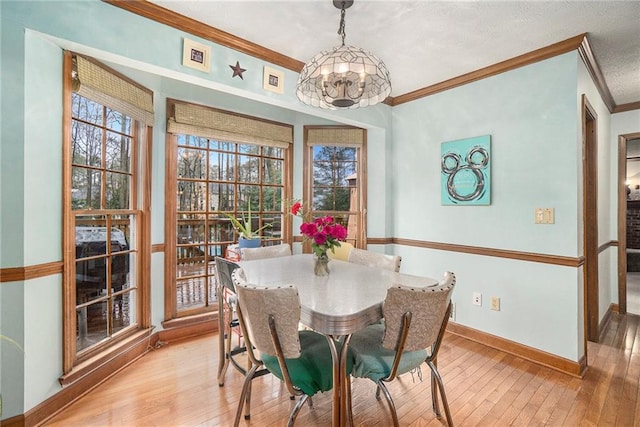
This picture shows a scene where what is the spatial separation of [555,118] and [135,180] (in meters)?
3.49

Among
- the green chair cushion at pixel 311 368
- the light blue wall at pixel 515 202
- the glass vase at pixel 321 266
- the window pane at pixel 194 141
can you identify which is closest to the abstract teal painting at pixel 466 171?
the light blue wall at pixel 515 202

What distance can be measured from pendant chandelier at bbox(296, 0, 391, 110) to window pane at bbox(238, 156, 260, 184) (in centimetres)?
152

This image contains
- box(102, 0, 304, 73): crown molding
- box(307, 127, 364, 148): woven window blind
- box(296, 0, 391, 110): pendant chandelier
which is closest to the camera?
box(296, 0, 391, 110): pendant chandelier

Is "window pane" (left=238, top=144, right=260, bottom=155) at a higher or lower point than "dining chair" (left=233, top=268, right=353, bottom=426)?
higher

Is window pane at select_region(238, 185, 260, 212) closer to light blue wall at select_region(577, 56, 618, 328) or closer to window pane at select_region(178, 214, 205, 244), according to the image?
window pane at select_region(178, 214, 205, 244)

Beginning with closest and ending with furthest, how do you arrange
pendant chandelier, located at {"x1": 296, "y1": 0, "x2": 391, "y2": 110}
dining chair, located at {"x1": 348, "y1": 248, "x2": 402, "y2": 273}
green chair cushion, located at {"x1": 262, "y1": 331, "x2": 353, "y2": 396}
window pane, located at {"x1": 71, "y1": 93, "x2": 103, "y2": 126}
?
green chair cushion, located at {"x1": 262, "y1": 331, "x2": 353, "y2": 396} → pendant chandelier, located at {"x1": 296, "y1": 0, "x2": 391, "y2": 110} → window pane, located at {"x1": 71, "y1": 93, "x2": 103, "y2": 126} → dining chair, located at {"x1": 348, "y1": 248, "x2": 402, "y2": 273}

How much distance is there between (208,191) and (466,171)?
2.59 metres

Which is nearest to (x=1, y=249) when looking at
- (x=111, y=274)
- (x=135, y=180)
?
(x=111, y=274)

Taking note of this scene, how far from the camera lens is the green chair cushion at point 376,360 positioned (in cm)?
154

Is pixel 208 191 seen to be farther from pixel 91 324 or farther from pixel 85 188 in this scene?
pixel 91 324

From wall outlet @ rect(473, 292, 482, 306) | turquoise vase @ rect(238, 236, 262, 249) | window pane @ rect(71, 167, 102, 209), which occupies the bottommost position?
wall outlet @ rect(473, 292, 482, 306)

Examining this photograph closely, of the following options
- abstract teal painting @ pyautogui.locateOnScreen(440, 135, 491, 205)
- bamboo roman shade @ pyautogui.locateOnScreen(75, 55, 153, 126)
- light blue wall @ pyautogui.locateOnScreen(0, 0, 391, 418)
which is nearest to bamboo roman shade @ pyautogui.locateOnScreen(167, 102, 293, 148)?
bamboo roman shade @ pyautogui.locateOnScreen(75, 55, 153, 126)

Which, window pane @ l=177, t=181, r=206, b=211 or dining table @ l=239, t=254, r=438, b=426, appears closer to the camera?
dining table @ l=239, t=254, r=438, b=426

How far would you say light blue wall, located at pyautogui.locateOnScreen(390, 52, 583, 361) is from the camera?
2393 millimetres
